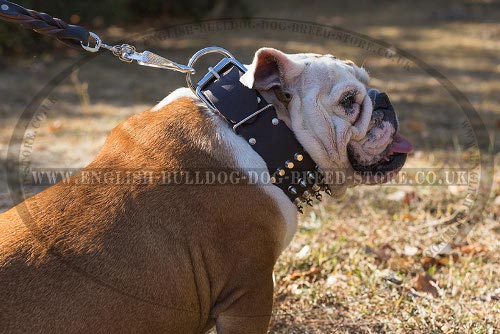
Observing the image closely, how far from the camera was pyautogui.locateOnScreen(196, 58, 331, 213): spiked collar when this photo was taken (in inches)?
99.0

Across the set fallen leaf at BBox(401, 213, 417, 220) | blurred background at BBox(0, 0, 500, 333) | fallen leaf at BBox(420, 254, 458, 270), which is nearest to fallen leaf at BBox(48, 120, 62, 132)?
blurred background at BBox(0, 0, 500, 333)

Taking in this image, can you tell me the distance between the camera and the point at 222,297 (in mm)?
2484

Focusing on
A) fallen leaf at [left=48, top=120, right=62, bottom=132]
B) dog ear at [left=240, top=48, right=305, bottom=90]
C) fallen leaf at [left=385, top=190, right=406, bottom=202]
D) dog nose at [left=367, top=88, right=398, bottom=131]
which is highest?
dog ear at [left=240, top=48, right=305, bottom=90]

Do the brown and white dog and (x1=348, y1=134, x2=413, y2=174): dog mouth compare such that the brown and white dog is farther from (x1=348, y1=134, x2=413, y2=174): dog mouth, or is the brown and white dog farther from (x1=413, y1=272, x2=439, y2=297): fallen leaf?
(x1=413, y1=272, x2=439, y2=297): fallen leaf

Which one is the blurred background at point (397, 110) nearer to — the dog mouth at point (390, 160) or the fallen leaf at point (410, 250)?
the fallen leaf at point (410, 250)

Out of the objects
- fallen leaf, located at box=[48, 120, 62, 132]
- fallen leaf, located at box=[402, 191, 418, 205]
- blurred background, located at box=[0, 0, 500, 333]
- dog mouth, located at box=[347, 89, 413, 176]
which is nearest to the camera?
dog mouth, located at box=[347, 89, 413, 176]

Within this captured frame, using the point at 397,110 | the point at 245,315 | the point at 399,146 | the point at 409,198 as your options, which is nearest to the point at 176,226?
the point at 245,315

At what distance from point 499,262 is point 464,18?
365 inches

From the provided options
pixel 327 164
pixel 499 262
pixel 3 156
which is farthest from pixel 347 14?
pixel 327 164

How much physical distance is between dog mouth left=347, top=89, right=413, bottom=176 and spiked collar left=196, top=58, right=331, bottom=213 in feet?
1.00

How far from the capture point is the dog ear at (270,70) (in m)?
2.49

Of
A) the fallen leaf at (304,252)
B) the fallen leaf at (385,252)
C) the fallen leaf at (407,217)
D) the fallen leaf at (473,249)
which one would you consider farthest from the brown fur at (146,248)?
the fallen leaf at (407,217)

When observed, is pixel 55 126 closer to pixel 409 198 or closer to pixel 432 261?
pixel 409 198

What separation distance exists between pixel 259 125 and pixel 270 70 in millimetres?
237
